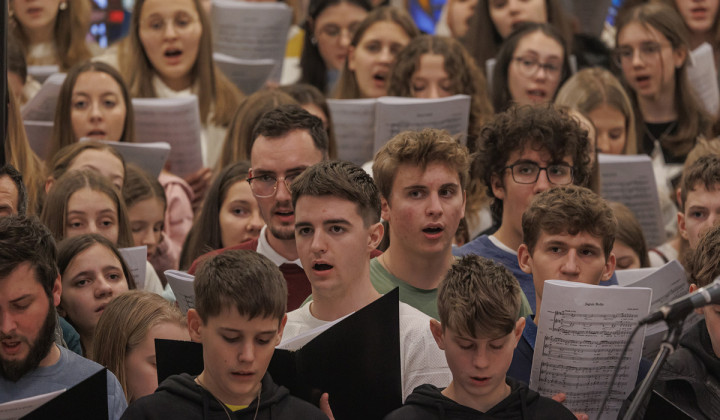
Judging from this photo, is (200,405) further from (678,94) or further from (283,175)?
(678,94)

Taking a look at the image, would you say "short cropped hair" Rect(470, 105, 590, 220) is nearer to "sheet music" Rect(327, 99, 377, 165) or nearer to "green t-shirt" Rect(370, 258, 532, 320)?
"green t-shirt" Rect(370, 258, 532, 320)

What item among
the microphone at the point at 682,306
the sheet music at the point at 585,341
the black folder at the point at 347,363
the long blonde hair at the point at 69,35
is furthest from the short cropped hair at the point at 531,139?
the long blonde hair at the point at 69,35

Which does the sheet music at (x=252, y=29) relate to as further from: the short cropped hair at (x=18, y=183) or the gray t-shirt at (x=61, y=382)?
the gray t-shirt at (x=61, y=382)

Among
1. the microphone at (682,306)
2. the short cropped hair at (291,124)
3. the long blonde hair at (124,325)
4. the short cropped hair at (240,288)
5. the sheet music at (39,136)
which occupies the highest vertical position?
the short cropped hair at (291,124)

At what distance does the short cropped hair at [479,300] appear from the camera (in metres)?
3.26

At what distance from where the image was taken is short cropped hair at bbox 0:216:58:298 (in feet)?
10.9

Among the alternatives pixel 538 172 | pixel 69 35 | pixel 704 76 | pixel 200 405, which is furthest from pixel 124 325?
pixel 704 76

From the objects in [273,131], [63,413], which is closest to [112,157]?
[273,131]

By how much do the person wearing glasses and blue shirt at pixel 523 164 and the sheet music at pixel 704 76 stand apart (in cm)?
207

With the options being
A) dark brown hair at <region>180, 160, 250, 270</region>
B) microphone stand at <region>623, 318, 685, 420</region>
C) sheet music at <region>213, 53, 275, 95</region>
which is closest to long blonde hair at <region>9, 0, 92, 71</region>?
sheet music at <region>213, 53, 275, 95</region>

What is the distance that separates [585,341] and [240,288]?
993 mm

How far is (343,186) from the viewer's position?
12.1 feet

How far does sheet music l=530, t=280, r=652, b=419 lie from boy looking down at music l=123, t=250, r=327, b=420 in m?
0.71

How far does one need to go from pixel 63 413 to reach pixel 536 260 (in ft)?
5.28
